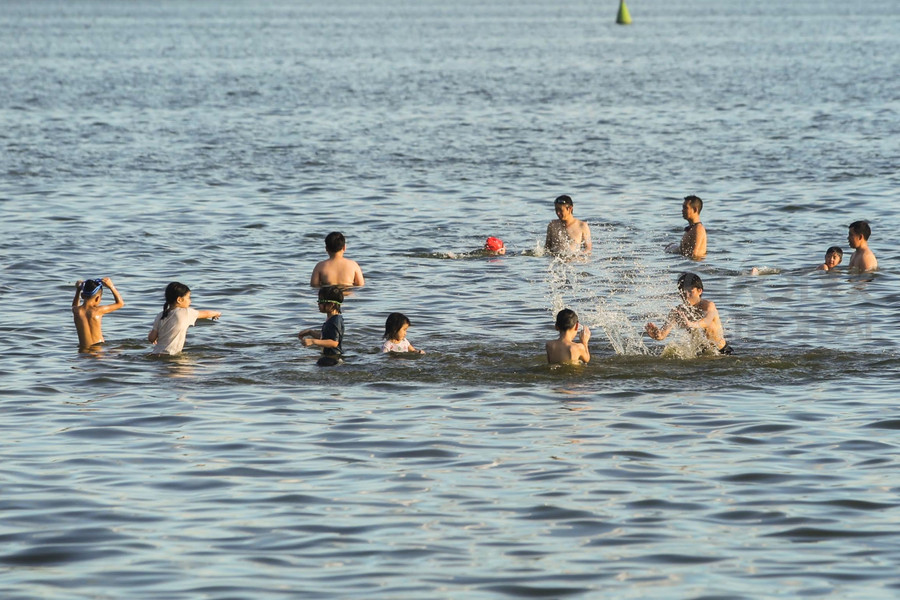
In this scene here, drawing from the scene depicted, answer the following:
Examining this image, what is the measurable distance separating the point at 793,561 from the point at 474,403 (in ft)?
15.2

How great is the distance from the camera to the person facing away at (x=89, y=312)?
1530 cm

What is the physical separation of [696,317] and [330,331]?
13.4 ft

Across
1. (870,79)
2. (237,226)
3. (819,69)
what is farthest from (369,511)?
(819,69)

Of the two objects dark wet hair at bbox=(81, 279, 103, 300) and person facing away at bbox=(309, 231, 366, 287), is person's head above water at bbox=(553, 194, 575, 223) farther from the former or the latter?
dark wet hair at bbox=(81, 279, 103, 300)

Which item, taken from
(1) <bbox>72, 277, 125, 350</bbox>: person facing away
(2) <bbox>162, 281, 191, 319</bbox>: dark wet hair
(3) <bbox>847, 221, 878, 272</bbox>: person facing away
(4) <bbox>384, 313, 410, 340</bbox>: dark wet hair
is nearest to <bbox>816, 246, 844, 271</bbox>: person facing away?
(3) <bbox>847, 221, 878, 272</bbox>: person facing away

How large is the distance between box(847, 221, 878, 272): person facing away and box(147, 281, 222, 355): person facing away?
9.93 meters

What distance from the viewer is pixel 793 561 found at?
9312 mm

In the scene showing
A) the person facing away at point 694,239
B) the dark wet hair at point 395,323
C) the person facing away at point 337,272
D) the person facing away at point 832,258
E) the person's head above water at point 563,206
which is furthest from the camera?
the person's head above water at point 563,206

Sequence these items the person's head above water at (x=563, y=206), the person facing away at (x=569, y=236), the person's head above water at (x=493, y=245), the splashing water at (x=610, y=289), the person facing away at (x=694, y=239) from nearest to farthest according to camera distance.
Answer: the splashing water at (x=610, y=289)
the person facing away at (x=694, y=239)
the person's head above water at (x=563, y=206)
the person facing away at (x=569, y=236)
the person's head above water at (x=493, y=245)

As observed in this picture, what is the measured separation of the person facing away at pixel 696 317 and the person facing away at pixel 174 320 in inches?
201

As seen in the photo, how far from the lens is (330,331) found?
574 inches

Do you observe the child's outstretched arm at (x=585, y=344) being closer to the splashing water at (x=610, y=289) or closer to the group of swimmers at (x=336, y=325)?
the group of swimmers at (x=336, y=325)

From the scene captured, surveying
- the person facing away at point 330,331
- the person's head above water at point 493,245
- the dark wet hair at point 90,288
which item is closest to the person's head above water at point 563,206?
the person's head above water at point 493,245

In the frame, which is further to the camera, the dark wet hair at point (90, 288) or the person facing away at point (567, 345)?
the dark wet hair at point (90, 288)
